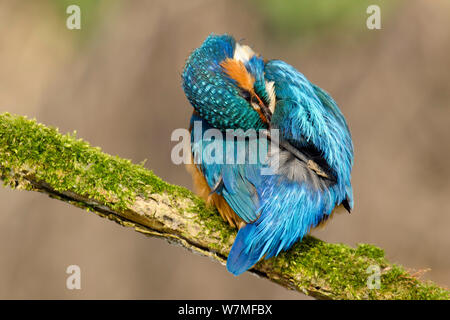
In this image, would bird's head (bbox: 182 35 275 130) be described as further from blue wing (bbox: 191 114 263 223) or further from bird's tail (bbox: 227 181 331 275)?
bird's tail (bbox: 227 181 331 275)

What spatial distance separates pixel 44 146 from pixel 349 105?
155 inches

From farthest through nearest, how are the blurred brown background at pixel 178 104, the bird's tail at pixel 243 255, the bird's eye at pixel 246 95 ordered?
the blurred brown background at pixel 178 104
the bird's eye at pixel 246 95
the bird's tail at pixel 243 255

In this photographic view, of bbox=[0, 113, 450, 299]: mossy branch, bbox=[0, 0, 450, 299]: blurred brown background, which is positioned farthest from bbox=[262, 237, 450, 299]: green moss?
bbox=[0, 0, 450, 299]: blurred brown background

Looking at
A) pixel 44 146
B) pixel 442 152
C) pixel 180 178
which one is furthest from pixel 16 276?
pixel 442 152

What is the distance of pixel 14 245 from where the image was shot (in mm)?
4953

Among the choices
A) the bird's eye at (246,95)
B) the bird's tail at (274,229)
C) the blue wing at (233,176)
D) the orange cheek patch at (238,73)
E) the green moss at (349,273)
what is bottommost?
the green moss at (349,273)

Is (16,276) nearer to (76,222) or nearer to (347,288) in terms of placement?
(76,222)

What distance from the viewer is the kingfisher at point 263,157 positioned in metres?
2.06

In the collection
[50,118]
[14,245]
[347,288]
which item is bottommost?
[347,288]

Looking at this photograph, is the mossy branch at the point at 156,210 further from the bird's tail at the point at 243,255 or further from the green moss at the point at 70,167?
the bird's tail at the point at 243,255

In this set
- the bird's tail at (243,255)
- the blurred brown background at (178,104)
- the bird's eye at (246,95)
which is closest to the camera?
the bird's tail at (243,255)

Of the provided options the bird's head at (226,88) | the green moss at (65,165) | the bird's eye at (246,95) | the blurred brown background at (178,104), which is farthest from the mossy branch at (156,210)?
the blurred brown background at (178,104)

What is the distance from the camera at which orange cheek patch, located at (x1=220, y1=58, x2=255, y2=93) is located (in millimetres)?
2189

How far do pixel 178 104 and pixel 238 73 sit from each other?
3.11m
